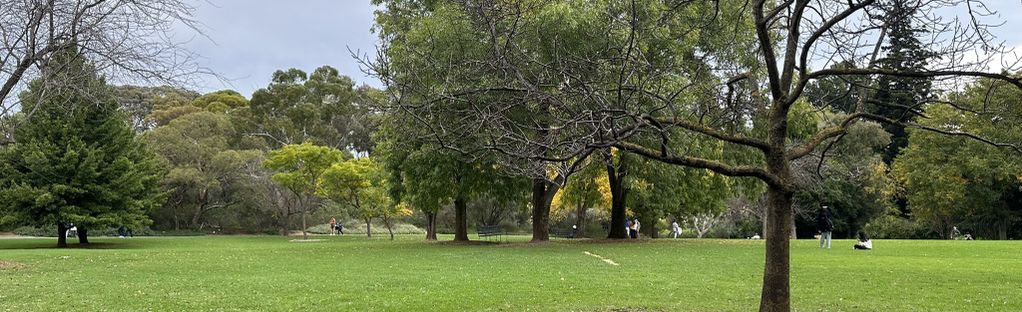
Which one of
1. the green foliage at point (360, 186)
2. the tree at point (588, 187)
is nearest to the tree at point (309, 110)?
the green foliage at point (360, 186)

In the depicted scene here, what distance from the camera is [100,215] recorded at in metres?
28.8

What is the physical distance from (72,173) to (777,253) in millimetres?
29205

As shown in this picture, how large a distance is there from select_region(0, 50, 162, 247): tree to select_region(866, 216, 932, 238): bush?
37415 millimetres

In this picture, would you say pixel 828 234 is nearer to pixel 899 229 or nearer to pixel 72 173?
pixel 899 229

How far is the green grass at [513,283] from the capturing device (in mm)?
9312

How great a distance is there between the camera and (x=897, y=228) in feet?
132

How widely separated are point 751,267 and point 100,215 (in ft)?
83.3

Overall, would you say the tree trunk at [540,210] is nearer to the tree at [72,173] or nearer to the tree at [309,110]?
the tree at [72,173]

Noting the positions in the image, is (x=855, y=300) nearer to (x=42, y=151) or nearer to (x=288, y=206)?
(x=42, y=151)

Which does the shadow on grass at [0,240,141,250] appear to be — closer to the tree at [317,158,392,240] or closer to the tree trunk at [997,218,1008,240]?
the tree at [317,158,392,240]

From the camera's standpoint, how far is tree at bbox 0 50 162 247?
27297 millimetres

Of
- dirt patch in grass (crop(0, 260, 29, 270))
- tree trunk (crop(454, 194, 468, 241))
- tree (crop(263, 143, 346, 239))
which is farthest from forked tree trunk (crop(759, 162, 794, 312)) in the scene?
tree (crop(263, 143, 346, 239))

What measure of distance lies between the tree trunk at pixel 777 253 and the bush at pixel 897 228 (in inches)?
1514

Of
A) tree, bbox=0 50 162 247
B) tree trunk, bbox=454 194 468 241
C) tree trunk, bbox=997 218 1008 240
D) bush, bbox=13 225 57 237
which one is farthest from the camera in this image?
bush, bbox=13 225 57 237
